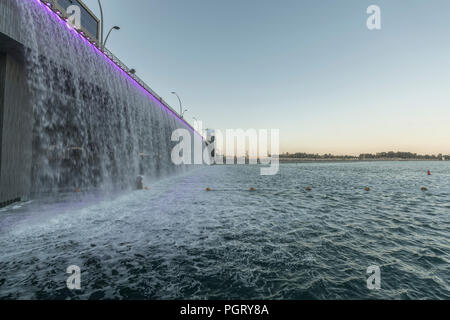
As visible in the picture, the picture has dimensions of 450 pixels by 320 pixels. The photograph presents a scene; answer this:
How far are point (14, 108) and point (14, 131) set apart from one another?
4.29 feet

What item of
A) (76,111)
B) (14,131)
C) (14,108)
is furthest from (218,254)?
(76,111)

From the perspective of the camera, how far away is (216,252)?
5.80 m

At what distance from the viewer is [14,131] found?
36.1 ft

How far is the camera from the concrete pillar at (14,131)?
10.4 m

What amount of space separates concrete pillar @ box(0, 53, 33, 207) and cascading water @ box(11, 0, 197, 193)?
42 cm

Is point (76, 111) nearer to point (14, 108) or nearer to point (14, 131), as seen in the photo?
point (14, 108)

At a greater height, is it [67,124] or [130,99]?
[130,99]

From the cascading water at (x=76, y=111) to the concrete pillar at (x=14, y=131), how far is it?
1.39 ft

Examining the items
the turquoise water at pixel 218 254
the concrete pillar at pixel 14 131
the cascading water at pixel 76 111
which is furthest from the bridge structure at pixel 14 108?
the turquoise water at pixel 218 254

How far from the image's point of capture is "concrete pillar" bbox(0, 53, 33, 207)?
1041cm

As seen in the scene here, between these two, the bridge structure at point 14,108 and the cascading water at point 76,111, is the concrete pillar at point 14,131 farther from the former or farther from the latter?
the cascading water at point 76,111
